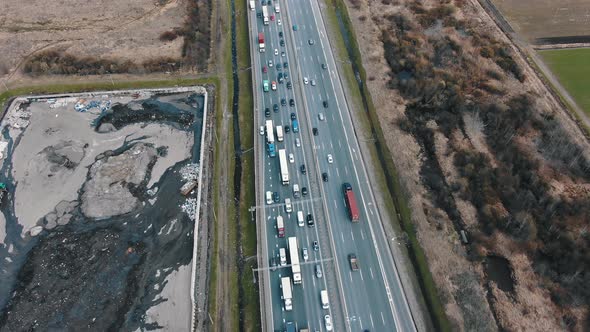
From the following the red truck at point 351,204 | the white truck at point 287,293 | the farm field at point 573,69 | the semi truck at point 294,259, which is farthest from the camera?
the farm field at point 573,69

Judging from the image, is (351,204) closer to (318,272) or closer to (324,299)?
(318,272)

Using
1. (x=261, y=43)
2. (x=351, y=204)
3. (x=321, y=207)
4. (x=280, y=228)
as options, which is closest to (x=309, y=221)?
(x=321, y=207)

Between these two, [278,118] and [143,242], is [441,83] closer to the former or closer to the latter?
[278,118]

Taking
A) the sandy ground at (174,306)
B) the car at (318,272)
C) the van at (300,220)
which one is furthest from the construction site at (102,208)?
the car at (318,272)

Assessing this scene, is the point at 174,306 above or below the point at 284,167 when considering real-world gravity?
below

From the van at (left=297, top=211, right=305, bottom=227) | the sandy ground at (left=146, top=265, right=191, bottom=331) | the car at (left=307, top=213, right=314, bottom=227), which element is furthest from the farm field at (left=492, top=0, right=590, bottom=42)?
the sandy ground at (left=146, top=265, right=191, bottom=331)

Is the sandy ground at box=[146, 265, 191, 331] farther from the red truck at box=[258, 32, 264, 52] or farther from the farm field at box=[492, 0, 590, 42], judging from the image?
the farm field at box=[492, 0, 590, 42]

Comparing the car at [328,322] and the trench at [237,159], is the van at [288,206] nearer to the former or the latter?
the trench at [237,159]
